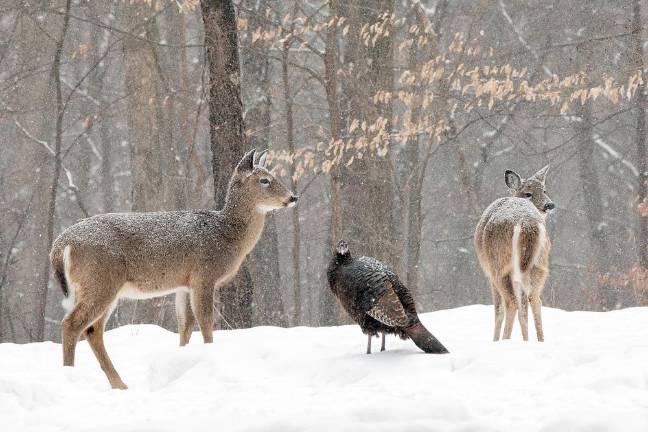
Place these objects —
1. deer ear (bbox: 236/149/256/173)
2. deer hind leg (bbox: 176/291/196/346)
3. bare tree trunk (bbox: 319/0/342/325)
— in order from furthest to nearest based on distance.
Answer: bare tree trunk (bbox: 319/0/342/325) < deer ear (bbox: 236/149/256/173) < deer hind leg (bbox: 176/291/196/346)

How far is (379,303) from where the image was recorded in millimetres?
6340

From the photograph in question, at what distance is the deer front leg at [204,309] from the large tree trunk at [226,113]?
3057mm

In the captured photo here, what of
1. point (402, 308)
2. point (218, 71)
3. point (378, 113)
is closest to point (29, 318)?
point (378, 113)

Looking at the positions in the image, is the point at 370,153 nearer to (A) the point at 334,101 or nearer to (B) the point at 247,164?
(A) the point at 334,101

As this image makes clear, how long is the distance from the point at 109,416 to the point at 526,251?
3.49 metres

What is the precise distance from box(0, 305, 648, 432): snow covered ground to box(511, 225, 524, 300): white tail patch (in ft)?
2.32

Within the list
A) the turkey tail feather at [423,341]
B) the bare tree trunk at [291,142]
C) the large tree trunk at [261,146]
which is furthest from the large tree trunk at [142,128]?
the turkey tail feather at [423,341]

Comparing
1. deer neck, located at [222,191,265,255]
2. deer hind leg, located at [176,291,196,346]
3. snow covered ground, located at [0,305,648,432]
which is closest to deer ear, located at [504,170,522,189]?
snow covered ground, located at [0,305,648,432]

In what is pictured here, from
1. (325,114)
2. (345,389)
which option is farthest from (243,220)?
(325,114)

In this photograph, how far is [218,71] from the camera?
11414mm

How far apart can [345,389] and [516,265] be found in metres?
2.30

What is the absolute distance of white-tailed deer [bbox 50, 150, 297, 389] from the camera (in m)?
7.25

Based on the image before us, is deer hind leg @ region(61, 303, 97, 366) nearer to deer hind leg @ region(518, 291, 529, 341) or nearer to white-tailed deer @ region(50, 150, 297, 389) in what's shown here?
white-tailed deer @ region(50, 150, 297, 389)

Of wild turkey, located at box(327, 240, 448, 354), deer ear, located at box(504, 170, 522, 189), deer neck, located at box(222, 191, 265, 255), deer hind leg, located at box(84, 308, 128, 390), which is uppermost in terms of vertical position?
deer ear, located at box(504, 170, 522, 189)
